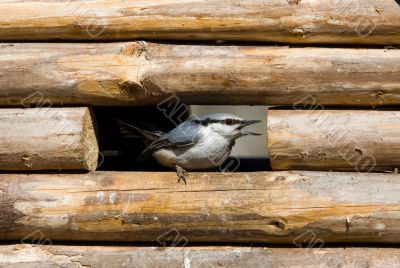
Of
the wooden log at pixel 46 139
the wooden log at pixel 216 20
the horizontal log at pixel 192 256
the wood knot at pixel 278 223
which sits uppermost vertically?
the wooden log at pixel 216 20

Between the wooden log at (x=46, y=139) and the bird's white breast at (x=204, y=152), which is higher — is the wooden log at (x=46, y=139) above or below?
above

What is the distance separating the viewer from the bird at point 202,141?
17.8ft

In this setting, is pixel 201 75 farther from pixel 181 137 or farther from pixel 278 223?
pixel 278 223

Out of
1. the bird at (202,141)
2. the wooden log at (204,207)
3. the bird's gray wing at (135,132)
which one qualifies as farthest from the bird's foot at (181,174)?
the bird's gray wing at (135,132)

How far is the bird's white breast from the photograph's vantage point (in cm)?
543

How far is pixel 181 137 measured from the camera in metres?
5.46

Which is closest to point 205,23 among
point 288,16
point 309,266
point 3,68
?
point 288,16

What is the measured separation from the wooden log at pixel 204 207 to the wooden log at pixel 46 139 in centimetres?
12

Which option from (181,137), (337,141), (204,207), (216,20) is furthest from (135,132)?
(337,141)

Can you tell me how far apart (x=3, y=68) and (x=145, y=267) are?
1737mm

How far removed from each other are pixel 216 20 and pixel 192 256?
1.64 m

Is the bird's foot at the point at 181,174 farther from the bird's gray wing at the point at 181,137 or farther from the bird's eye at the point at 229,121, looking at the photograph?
the bird's eye at the point at 229,121

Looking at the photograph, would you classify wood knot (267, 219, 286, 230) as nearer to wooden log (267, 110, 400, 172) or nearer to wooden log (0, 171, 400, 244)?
wooden log (0, 171, 400, 244)

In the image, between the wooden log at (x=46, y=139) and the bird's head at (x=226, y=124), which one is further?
the bird's head at (x=226, y=124)
